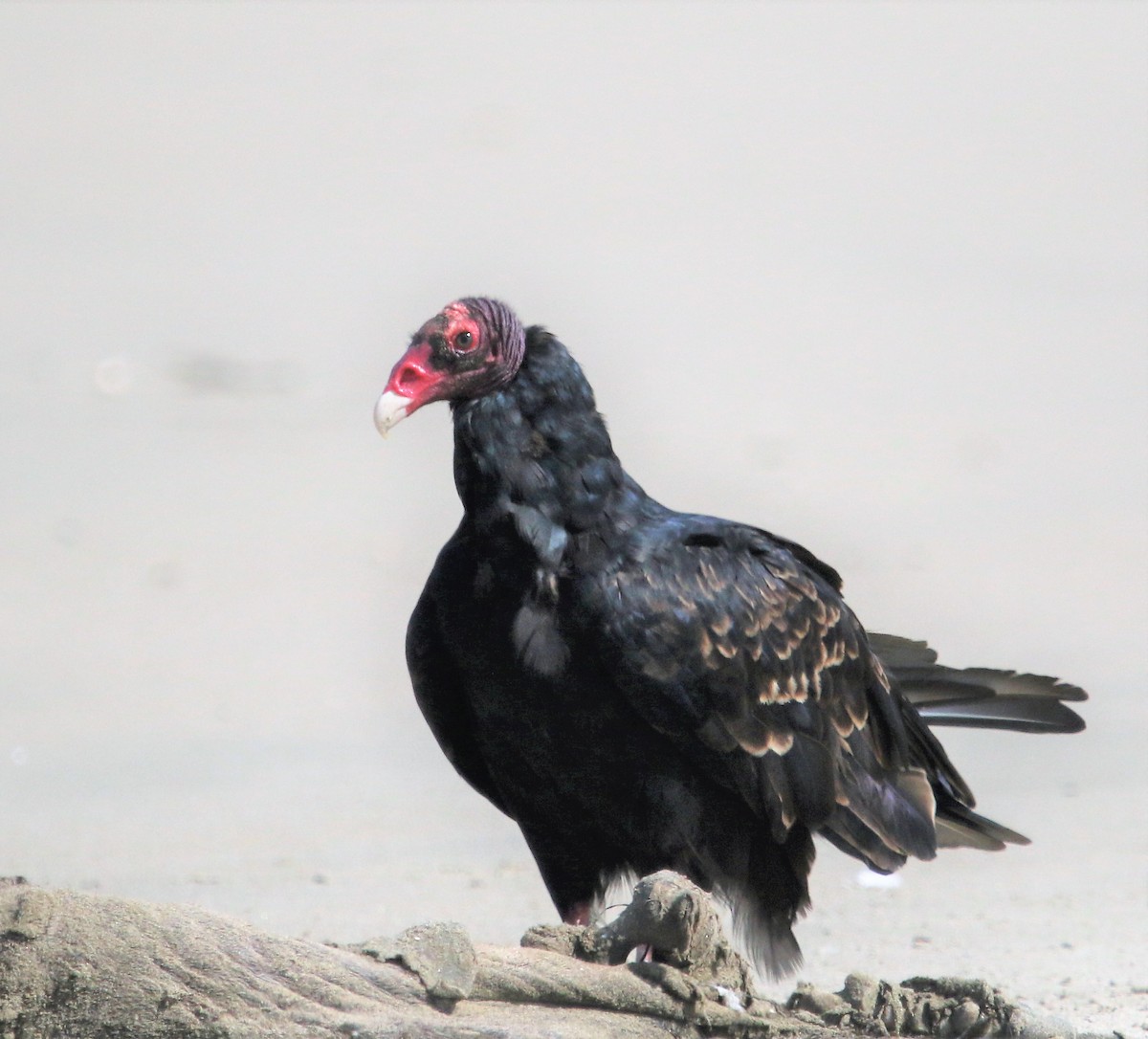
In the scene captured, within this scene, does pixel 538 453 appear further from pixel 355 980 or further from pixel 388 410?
pixel 355 980

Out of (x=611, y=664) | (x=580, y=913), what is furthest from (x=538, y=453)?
(x=580, y=913)

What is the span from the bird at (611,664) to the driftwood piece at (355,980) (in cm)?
52

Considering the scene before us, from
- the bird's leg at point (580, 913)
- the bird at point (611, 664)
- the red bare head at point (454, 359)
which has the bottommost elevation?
the bird's leg at point (580, 913)

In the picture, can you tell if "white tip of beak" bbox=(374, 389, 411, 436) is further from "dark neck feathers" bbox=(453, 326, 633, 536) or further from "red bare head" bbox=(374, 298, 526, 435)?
"dark neck feathers" bbox=(453, 326, 633, 536)

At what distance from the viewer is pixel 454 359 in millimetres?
3979

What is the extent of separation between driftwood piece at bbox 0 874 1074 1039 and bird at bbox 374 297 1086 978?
0.52 meters

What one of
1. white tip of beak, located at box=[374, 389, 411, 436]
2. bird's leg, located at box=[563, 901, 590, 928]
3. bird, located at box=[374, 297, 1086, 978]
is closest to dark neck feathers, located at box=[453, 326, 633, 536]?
bird, located at box=[374, 297, 1086, 978]

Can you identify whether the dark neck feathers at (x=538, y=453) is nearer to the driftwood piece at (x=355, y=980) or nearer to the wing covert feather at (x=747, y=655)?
the wing covert feather at (x=747, y=655)

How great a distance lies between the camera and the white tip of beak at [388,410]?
3906 mm

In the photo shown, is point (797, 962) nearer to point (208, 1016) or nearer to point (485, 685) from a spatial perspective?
point (485, 685)

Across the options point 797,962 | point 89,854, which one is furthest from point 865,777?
point 89,854

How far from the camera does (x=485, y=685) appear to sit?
12.7 ft

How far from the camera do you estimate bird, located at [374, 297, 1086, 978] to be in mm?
3803

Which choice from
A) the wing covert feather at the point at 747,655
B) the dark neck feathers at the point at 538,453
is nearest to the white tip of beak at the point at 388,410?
the dark neck feathers at the point at 538,453
